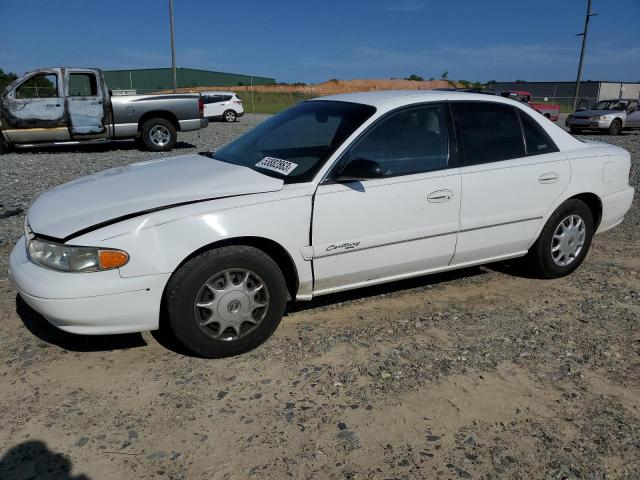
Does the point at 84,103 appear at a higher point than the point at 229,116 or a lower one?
higher

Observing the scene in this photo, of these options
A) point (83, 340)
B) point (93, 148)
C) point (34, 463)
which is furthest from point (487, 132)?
point (93, 148)

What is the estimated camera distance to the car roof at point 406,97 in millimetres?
3793

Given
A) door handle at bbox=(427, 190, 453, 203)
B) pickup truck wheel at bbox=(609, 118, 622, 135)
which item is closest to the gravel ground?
door handle at bbox=(427, 190, 453, 203)

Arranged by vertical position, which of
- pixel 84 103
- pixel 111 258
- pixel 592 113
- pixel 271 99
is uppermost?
pixel 271 99

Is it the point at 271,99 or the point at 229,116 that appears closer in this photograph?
the point at 229,116

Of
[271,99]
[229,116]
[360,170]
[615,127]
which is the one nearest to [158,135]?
[360,170]

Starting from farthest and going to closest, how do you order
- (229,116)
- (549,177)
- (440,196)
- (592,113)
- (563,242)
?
(229,116), (592,113), (563,242), (549,177), (440,196)

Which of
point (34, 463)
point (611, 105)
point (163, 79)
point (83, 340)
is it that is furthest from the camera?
point (163, 79)

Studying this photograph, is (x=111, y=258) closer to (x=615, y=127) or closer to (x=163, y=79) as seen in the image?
(x=615, y=127)

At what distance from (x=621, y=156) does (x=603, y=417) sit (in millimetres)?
2783

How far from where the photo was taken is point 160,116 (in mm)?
12734

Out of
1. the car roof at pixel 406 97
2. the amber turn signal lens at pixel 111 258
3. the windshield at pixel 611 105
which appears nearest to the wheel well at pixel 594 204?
the car roof at pixel 406 97

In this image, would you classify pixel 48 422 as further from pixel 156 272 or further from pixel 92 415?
pixel 156 272

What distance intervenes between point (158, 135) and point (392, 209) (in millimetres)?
10366
